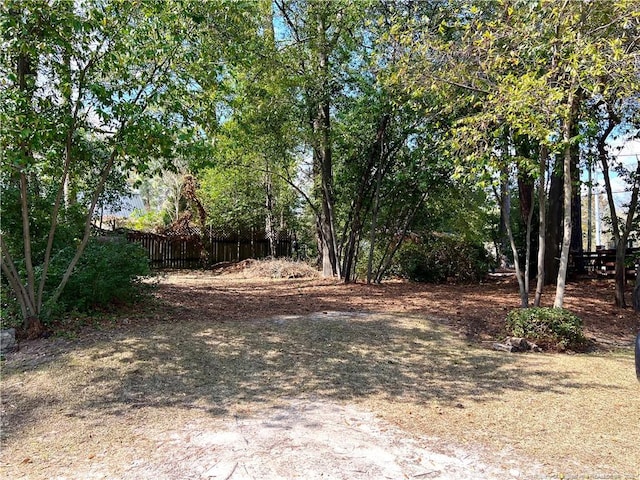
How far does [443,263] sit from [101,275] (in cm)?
895

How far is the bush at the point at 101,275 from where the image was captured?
5824 mm

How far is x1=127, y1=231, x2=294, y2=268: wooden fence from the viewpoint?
1575 cm

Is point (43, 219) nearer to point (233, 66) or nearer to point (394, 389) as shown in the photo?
point (233, 66)

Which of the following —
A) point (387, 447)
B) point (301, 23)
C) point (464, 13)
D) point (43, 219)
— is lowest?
point (387, 447)

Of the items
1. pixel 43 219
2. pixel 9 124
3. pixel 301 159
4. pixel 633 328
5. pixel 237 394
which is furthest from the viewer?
pixel 301 159

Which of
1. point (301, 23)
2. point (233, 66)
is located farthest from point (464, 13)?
point (301, 23)

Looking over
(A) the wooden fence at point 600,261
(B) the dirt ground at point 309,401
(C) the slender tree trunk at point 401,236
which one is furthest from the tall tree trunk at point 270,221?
(B) the dirt ground at point 309,401

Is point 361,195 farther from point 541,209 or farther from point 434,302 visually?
point 541,209

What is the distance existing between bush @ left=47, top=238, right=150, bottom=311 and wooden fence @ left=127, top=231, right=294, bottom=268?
343 inches

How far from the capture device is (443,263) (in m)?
12.4

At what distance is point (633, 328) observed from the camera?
7.02 m

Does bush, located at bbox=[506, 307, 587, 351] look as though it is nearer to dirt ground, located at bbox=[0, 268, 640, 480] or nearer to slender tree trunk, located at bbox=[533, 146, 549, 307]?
dirt ground, located at bbox=[0, 268, 640, 480]

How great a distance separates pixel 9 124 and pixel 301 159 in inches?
332

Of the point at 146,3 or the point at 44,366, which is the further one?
the point at 146,3
